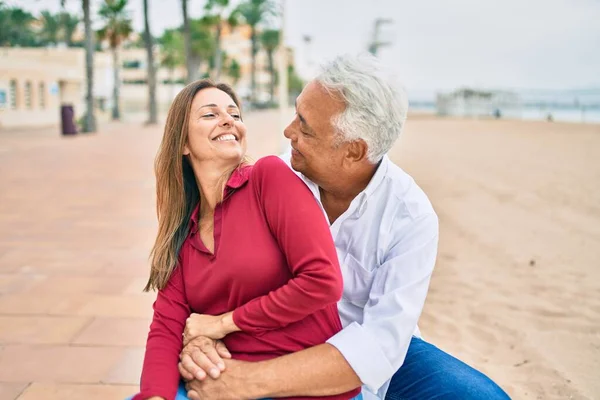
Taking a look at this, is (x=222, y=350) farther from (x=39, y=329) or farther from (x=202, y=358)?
(x=39, y=329)

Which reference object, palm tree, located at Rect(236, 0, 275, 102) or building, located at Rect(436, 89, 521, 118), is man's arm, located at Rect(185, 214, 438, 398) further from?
palm tree, located at Rect(236, 0, 275, 102)

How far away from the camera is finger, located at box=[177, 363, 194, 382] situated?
6.16 feet

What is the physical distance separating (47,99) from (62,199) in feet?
87.9

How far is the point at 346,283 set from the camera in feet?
6.89

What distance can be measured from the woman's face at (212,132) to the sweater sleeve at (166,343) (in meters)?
0.40

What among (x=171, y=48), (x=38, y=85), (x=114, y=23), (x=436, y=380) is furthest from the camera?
(x=171, y=48)

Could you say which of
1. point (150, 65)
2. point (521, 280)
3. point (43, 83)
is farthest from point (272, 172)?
point (43, 83)

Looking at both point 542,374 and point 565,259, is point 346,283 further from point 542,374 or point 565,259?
point 565,259

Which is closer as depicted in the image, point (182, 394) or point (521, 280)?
point (182, 394)

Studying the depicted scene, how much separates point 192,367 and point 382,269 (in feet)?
2.19

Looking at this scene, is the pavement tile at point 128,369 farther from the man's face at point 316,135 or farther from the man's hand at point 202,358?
the man's face at point 316,135

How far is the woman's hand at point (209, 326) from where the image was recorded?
6.04 feet

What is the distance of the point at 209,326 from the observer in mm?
1872

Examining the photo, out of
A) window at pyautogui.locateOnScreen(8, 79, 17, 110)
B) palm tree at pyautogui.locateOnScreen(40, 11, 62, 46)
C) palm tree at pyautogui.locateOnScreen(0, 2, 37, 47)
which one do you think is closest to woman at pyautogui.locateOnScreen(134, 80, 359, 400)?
window at pyautogui.locateOnScreen(8, 79, 17, 110)
